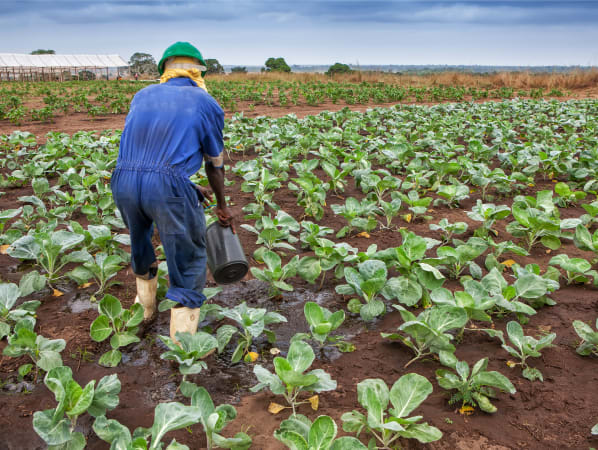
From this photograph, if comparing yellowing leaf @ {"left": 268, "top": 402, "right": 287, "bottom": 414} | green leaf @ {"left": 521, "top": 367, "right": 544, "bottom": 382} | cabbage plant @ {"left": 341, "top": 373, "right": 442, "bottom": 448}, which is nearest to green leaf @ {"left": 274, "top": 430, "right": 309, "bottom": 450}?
cabbage plant @ {"left": 341, "top": 373, "right": 442, "bottom": 448}

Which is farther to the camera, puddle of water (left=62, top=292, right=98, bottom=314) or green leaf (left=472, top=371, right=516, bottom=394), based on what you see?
puddle of water (left=62, top=292, right=98, bottom=314)

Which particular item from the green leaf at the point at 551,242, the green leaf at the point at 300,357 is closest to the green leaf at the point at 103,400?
the green leaf at the point at 300,357

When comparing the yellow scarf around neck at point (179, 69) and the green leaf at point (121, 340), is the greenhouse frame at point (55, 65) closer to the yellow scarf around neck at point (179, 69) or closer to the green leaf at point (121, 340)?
the yellow scarf around neck at point (179, 69)

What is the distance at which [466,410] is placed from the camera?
81.0 inches

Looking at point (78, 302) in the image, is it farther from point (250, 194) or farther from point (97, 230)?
point (250, 194)

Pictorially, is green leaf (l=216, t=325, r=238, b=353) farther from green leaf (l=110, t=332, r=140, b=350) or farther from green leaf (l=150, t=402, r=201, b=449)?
green leaf (l=150, t=402, r=201, b=449)

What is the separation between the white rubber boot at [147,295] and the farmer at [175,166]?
14.0 inches

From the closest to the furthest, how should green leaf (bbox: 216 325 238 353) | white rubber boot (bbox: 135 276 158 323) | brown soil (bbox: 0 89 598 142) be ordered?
1. green leaf (bbox: 216 325 238 353)
2. white rubber boot (bbox: 135 276 158 323)
3. brown soil (bbox: 0 89 598 142)

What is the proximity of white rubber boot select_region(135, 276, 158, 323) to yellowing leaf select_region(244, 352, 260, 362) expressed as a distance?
0.73 metres

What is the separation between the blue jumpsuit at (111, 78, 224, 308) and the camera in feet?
7.38

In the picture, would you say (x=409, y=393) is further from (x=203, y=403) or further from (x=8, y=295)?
(x=8, y=295)

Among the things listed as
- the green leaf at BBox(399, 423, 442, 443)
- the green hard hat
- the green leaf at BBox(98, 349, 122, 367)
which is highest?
the green hard hat

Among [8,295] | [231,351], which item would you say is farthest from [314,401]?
[8,295]

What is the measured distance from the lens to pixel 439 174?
532 cm
